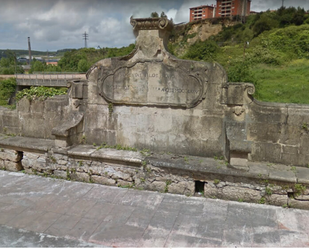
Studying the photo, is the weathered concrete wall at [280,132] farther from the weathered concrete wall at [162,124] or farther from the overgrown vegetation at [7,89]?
the overgrown vegetation at [7,89]

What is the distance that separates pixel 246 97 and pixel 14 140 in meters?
5.64

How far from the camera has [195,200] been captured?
5.27 metres

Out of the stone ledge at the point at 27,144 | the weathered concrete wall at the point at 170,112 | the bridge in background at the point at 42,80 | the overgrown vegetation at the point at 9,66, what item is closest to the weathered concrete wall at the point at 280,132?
the weathered concrete wall at the point at 170,112

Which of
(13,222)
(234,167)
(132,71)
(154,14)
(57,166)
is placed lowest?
(13,222)

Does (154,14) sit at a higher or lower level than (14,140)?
higher

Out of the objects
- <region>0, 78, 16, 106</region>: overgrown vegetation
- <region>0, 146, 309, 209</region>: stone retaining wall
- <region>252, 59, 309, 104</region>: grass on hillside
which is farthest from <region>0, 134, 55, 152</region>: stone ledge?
<region>0, 78, 16, 106</region>: overgrown vegetation

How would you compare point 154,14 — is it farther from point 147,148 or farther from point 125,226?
point 125,226

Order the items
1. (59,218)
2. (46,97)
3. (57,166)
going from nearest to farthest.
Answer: (59,218) < (57,166) < (46,97)

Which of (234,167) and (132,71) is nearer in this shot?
(234,167)

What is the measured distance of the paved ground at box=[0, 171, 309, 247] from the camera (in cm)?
407

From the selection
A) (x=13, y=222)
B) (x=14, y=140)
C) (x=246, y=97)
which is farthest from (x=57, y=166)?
(x=246, y=97)

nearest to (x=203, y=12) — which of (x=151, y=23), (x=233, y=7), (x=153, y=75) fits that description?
(x=233, y=7)

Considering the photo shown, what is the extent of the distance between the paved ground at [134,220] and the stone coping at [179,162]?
0.58 metres

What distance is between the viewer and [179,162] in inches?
217
